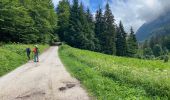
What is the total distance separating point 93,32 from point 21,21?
47.4m

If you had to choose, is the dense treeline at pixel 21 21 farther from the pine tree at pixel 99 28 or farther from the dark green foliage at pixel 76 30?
the pine tree at pixel 99 28

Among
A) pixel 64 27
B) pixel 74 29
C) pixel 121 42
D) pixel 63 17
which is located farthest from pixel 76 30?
pixel 121 42

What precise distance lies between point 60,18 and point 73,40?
15.6 meters

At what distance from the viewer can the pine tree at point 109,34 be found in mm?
102812

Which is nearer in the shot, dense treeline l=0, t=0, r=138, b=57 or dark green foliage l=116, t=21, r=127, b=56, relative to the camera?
dense treeline l=0, t=0, r=138, b=57

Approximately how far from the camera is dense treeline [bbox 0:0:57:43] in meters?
55.2

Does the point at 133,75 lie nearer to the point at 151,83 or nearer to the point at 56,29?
the point at 151,83

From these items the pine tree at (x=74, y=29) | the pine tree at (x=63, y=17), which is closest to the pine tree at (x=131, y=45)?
the pine tree at (x=74, y=29)

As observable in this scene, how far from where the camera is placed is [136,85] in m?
15.0

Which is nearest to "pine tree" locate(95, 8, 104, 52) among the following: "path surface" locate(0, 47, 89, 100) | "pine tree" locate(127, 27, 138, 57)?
"pine tree" locate(127, 27, 138, 57)

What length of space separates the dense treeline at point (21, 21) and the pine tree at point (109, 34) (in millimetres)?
27977

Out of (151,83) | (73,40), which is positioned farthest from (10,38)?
(151,83)

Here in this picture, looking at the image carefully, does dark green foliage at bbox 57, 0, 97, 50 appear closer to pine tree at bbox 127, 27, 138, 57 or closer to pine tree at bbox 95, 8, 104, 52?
pine tree at bbox 95, 8, 104, 52

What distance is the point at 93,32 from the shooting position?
104 meters
